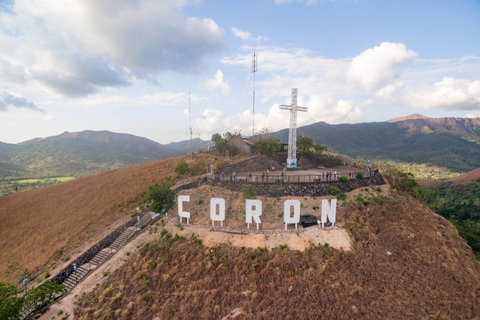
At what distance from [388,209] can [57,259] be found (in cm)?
5143

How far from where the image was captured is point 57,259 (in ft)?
97.0

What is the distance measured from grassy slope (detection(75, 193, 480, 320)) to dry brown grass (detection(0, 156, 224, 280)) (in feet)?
50.3

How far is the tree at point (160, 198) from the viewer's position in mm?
31531

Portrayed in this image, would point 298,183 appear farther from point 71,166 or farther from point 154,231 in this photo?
point 71,166

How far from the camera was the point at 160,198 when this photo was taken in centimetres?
3186

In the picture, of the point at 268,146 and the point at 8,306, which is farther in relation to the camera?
the point at 268,146

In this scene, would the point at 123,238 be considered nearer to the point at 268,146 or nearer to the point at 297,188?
the point at 297,188

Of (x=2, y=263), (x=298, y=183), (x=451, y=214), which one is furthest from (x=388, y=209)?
(x=451, y=214)

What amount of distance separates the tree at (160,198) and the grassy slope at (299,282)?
5648 mm

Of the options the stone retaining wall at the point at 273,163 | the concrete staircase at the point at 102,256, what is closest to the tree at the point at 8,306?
the concrete staircase at the point at 102,256

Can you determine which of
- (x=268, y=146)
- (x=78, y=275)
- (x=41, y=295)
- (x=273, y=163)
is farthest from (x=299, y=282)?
(x=268, y=146)

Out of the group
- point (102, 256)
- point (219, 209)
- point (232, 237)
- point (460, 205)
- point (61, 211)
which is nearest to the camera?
point (232, 237)

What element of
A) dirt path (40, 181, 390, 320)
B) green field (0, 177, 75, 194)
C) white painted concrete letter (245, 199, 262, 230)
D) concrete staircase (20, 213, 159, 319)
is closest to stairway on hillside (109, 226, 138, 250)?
concrete staircase (20, 213, 159, 319)

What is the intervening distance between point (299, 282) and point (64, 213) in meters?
48.0
